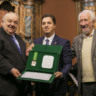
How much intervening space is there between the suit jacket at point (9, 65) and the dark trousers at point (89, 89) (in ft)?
2.72

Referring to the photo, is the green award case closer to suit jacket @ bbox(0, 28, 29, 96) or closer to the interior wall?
suit jacket @ bbox(0, 28, 29, 96)

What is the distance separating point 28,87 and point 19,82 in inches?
7.9

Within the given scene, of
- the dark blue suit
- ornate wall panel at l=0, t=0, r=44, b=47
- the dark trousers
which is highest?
ornate wall panel at l=0, t=0, r=44, b=47

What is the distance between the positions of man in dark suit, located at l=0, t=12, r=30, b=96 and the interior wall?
10.3 ft

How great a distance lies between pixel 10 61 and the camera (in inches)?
84.0

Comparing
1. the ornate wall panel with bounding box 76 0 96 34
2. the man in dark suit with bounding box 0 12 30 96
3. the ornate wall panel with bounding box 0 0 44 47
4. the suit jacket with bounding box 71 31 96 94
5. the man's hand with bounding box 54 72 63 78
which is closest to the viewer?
the man's hand with bounding box 54 72 63 78

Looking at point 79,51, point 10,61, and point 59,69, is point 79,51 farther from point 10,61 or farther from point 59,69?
point 10,61

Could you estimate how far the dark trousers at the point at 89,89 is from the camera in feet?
7.51

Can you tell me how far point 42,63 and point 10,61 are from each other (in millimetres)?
415

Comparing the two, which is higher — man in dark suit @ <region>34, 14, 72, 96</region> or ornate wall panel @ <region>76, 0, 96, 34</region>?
ornate wall panel @ <region>76, 0, 96, 34</region>

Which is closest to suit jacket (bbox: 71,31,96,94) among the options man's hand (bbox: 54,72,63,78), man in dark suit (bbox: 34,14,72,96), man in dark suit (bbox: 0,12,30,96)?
man in dark suit (bbox: 34,14,72,96)

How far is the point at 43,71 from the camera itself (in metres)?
1.98

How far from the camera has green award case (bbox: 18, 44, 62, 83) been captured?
1.92 metres

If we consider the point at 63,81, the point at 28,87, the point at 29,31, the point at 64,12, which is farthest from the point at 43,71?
the point at 64,12
